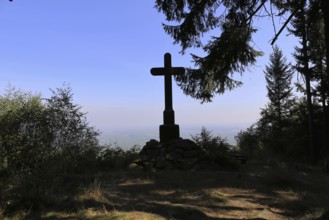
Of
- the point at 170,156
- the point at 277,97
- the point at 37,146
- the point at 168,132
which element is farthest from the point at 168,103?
the point at 277,97

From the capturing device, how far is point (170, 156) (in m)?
11.5

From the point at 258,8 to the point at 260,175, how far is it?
439cm

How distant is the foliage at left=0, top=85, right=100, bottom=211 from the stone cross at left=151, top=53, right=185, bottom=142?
3.26 metres

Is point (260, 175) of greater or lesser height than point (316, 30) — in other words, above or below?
below

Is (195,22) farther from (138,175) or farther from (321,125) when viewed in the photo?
(321,125)

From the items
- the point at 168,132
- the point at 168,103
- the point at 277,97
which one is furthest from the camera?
the point at 277,97

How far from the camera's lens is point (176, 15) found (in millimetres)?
10805

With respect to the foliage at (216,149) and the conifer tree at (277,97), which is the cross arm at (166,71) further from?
the conifer tree at (277,97)

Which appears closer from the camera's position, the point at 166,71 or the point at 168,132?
the point at 168,132

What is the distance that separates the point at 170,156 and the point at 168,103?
251 cm

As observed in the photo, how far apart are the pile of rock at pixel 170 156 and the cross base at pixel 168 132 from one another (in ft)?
1.47

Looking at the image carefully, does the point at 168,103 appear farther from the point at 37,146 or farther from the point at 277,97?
the point at 277,97

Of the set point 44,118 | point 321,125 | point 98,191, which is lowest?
point 98,191

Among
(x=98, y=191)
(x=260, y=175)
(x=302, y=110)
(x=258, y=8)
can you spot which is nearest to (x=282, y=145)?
(x=302, y=110)
